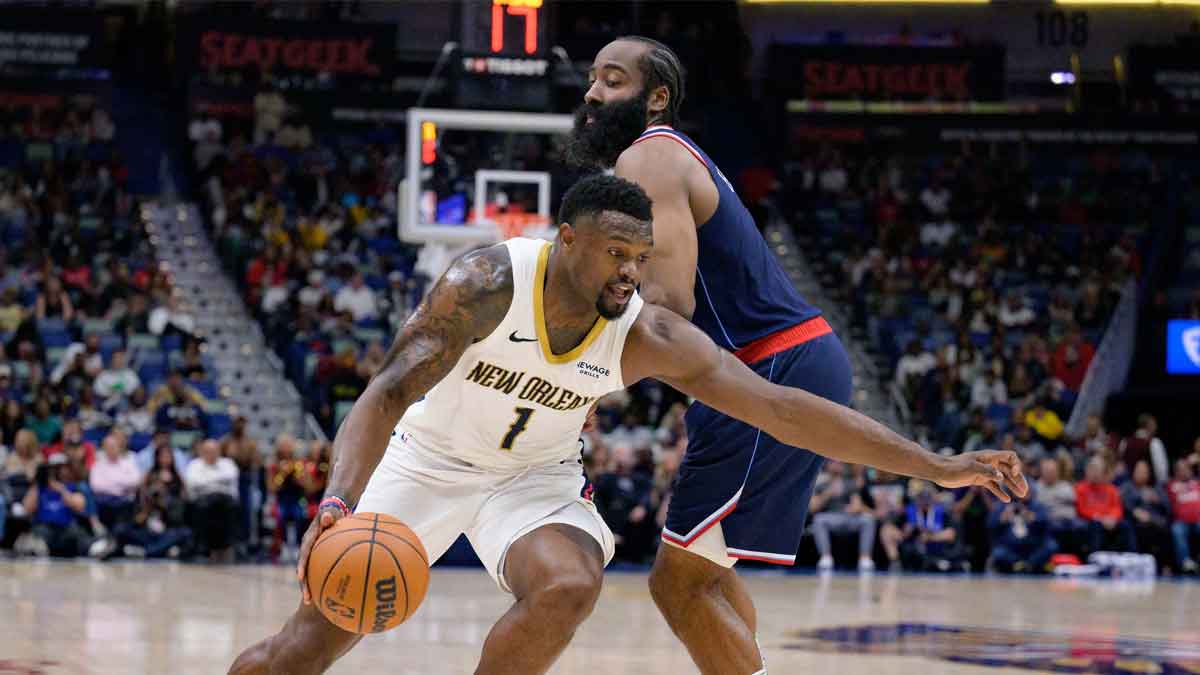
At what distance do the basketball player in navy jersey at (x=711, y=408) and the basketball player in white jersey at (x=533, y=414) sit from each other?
0.37 meters

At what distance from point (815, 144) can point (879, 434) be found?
71.6 ft

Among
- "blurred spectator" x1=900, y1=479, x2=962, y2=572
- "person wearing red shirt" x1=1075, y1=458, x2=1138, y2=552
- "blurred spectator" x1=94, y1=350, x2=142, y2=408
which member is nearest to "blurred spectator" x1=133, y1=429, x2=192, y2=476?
"blurred spectator" x1=94, y1=350, x2=142, y2=408

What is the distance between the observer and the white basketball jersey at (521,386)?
457 cm

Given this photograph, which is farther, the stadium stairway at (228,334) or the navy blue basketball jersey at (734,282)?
the stadium stairway at (228,334)

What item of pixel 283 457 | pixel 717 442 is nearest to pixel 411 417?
pixel 717 442

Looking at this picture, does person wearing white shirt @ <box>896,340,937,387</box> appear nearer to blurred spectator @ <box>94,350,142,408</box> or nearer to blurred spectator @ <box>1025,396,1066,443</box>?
blurred spectator @ <box>1025,396,1066,443</box>

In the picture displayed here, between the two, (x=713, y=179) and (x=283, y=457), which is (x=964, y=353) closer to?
(x=283, y=457)

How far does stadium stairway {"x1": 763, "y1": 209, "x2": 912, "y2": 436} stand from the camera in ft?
66.4

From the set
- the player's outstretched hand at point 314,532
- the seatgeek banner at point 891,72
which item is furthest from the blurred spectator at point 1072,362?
the player's outstretched hand at point 314,532

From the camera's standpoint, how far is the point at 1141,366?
1952 cm

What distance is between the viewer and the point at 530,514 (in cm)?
475

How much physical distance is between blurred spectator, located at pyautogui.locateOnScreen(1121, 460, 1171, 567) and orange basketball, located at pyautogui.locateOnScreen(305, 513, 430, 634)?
13.4m

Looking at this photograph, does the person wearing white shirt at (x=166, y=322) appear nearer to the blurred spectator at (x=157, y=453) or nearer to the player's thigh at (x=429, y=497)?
the blurred spectator at (x=157, y=453)

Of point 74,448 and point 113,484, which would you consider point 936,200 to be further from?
point 74,448
